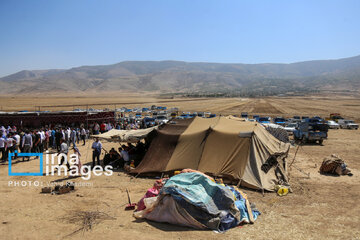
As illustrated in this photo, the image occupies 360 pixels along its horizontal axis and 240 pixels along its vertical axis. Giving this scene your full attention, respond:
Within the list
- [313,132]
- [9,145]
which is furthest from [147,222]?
[313,132]

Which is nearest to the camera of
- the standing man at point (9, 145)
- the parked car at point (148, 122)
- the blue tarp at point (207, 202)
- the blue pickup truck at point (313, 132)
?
the blue tarp at point (207, 202)

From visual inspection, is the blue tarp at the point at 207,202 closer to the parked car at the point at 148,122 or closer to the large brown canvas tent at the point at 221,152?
the large brown canvas tent at the point at 221,152

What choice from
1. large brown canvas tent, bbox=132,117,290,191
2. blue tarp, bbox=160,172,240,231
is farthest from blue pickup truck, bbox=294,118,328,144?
blue tarp, bbox=160,172,240,231

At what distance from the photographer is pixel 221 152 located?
1180cm

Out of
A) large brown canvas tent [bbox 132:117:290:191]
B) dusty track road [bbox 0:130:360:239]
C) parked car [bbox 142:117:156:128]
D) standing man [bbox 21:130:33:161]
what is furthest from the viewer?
parked car [bbox 142:117:156:128]

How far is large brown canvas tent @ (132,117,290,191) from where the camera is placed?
11.1 meters

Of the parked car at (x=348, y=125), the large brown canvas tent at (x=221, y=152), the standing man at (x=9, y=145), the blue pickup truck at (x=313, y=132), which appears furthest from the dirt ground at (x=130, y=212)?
the parked car at (x=348, y=125)

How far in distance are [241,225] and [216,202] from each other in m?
0.88

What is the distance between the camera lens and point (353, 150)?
1945 cm

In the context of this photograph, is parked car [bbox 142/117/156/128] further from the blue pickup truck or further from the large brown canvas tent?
the large brown canvas tent

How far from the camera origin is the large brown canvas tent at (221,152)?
11.1m

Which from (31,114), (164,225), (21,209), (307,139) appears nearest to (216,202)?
(164,225)

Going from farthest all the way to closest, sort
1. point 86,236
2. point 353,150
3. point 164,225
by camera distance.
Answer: point 353,150, point 164,225, point 86,236

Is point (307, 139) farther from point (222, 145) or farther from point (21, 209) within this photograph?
point (21, 209)
